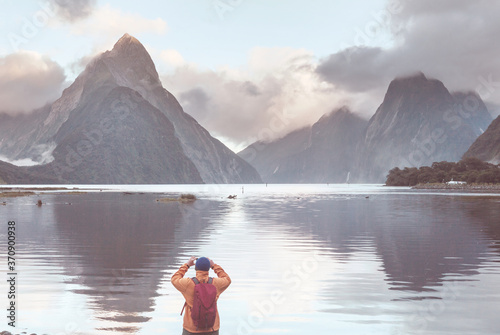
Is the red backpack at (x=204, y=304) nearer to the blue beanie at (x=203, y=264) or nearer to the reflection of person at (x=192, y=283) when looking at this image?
the reflection of person at (x=192, y=283)

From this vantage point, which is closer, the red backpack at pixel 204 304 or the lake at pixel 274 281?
the red backpack at pixel 204 304

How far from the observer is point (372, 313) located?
607 inches

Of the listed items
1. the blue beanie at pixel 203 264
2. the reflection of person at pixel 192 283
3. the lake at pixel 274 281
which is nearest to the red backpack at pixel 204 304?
the reflection of person at pixel 192 283

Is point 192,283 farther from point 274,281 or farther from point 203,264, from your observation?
point 274,281

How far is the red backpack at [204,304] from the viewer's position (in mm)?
10332

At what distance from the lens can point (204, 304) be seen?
1034 centimetres

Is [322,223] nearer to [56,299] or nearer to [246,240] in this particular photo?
[246,240]

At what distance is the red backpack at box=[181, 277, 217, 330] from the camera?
33.9 feet

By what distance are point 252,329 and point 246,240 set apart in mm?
21856

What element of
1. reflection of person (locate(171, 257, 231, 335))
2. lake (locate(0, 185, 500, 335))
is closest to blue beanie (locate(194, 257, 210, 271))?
reflection of person (locate(171, 257, 231, 335))

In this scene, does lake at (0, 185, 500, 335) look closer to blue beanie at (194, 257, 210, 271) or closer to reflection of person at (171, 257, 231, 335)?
Result: reflection of person at (171, 257, 231, 335)

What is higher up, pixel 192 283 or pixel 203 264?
pixel 203 264

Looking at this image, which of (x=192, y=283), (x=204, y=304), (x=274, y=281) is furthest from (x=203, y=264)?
(x=274, y=281)

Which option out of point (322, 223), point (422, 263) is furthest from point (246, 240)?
point (322, 223)
